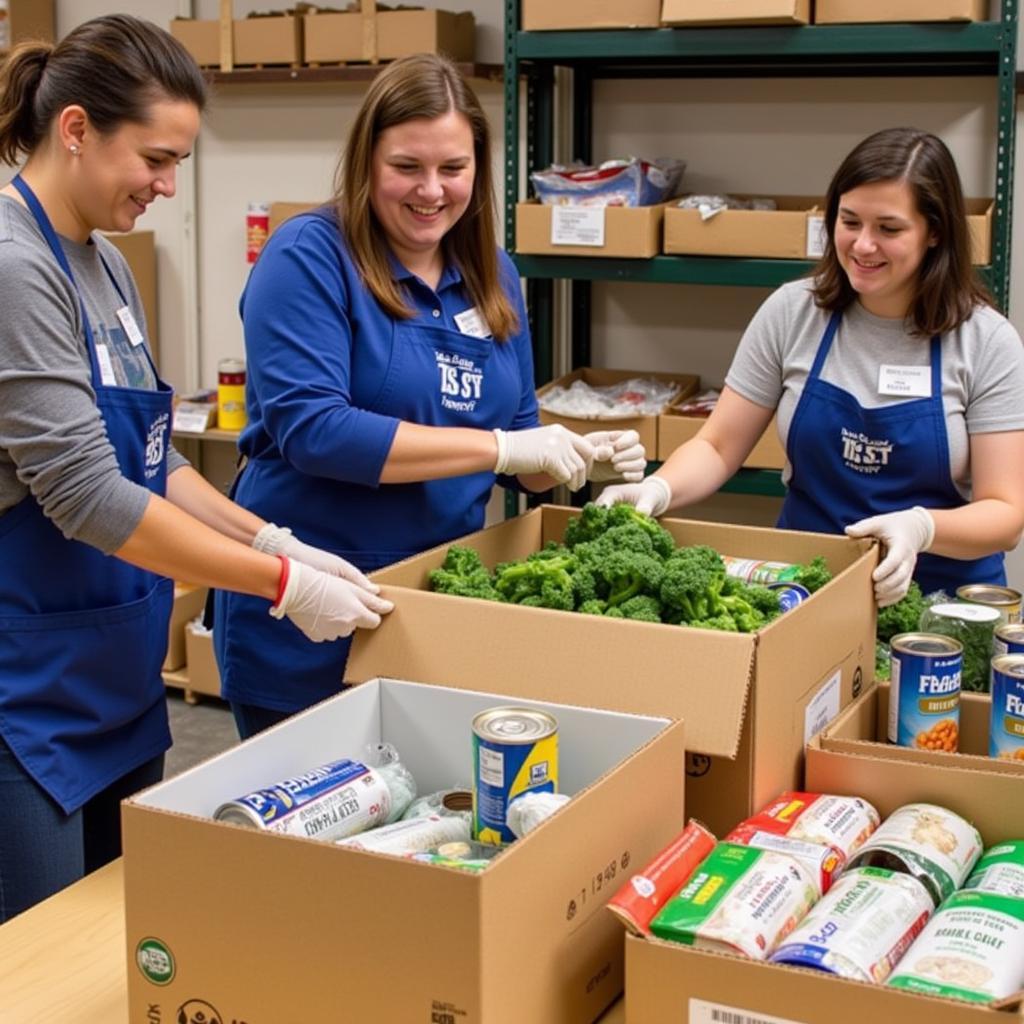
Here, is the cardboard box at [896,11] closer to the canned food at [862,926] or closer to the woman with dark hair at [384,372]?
the woman with dark hair at [384,372]

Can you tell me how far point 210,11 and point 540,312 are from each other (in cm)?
163

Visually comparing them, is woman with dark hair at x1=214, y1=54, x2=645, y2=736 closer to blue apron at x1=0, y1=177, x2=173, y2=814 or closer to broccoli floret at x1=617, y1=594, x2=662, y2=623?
blue apron at x1=0, y1=177, x2=173, y2=814

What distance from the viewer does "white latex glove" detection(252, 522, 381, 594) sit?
169 cm

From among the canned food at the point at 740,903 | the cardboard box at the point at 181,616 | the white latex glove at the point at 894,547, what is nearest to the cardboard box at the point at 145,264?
the cardboard box at the point at 181,616

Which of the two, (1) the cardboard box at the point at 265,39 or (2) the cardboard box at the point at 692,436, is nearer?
(2) the cardboard box at the point at 692,436

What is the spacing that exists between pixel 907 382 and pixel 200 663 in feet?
9.13

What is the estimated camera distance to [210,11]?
460 centimetres

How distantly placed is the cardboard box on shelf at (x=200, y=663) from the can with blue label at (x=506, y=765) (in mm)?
3236

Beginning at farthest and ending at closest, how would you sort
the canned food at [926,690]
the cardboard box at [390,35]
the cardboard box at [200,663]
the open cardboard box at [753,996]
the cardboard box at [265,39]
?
the cardboard box at [200,663]
the cardboard box at [265,39]
the cardboard box at [390,35]
the canned food at [926,690]
the open cardboard box at [753,996]

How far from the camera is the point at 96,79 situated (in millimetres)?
1663

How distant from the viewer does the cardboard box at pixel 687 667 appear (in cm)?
140

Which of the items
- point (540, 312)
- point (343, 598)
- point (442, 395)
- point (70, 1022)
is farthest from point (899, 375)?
point (540, 312)

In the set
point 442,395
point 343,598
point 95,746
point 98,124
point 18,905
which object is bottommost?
point 18,905

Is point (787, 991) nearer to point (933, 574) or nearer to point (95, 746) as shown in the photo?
point (95, 746)
